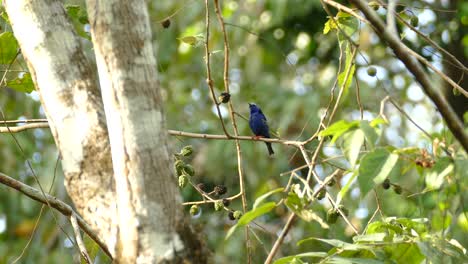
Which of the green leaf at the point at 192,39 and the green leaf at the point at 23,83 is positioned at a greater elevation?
the green leaf at the point at 23,83

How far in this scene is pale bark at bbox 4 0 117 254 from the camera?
95.5 inches

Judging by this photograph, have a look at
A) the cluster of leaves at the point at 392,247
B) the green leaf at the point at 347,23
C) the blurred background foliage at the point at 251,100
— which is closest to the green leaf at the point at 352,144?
the cluster of leaves at the point at 392,247

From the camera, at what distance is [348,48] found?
2.97m

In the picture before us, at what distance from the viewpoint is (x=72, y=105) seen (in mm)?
2514

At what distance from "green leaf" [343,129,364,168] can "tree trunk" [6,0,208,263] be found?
0.48 meters

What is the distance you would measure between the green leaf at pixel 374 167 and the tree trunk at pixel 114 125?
1.59 ft

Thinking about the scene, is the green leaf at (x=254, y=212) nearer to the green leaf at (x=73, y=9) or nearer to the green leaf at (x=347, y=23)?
the green leaf at (x=347, y=23)

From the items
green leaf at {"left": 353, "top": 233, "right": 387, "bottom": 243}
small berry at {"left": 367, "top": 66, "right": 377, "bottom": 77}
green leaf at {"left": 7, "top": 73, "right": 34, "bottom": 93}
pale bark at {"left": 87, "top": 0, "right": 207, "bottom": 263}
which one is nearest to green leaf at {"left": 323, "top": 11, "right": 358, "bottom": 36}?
small berry at {"left": 367, "top": 66, "right": 377, "bottom": 77}

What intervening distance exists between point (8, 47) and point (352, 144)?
6.04 feet

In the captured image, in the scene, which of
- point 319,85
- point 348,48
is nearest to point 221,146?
point 319,85

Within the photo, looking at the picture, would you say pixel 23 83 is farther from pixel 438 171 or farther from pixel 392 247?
pixel 438 171

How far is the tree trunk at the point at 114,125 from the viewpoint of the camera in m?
2.23

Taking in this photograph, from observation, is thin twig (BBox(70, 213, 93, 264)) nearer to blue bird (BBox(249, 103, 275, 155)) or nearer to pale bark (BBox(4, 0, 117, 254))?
pale bark (BBox(4, 0, 117, 254))

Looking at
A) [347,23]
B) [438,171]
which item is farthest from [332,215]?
[438,171]
